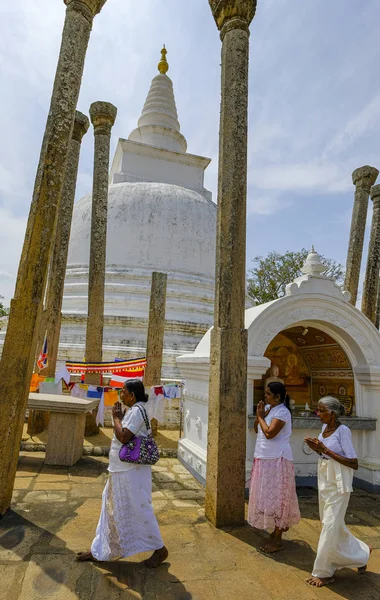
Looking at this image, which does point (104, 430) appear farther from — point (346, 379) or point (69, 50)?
point (69, 50)

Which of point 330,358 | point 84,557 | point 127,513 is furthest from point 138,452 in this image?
point 330,358

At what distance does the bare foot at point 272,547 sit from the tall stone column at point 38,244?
2725mm

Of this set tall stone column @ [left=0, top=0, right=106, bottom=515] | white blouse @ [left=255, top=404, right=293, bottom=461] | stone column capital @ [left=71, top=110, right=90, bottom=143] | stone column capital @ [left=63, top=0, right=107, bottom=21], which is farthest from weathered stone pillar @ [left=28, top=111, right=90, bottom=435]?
white blouse @ [left=255, top=404, right=293, bottom=461]

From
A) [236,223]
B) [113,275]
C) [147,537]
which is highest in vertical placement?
[113,275]

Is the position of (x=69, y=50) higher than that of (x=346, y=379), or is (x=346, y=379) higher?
(x=69, y=50)

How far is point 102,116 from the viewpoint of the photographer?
10.2 meters

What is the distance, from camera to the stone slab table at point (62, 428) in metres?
6.97

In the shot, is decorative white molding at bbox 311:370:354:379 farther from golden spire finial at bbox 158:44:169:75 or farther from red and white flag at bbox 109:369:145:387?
golden spire finial at bbox 158:44:169:75

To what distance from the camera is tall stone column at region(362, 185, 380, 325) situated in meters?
9.74

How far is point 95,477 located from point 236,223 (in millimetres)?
4357

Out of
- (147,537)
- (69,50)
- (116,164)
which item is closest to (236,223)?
(69,50)

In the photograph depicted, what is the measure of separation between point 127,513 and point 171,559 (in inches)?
26.1

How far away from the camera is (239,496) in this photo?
15.5 feet

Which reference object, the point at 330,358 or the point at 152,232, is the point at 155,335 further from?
the point at 152,232
